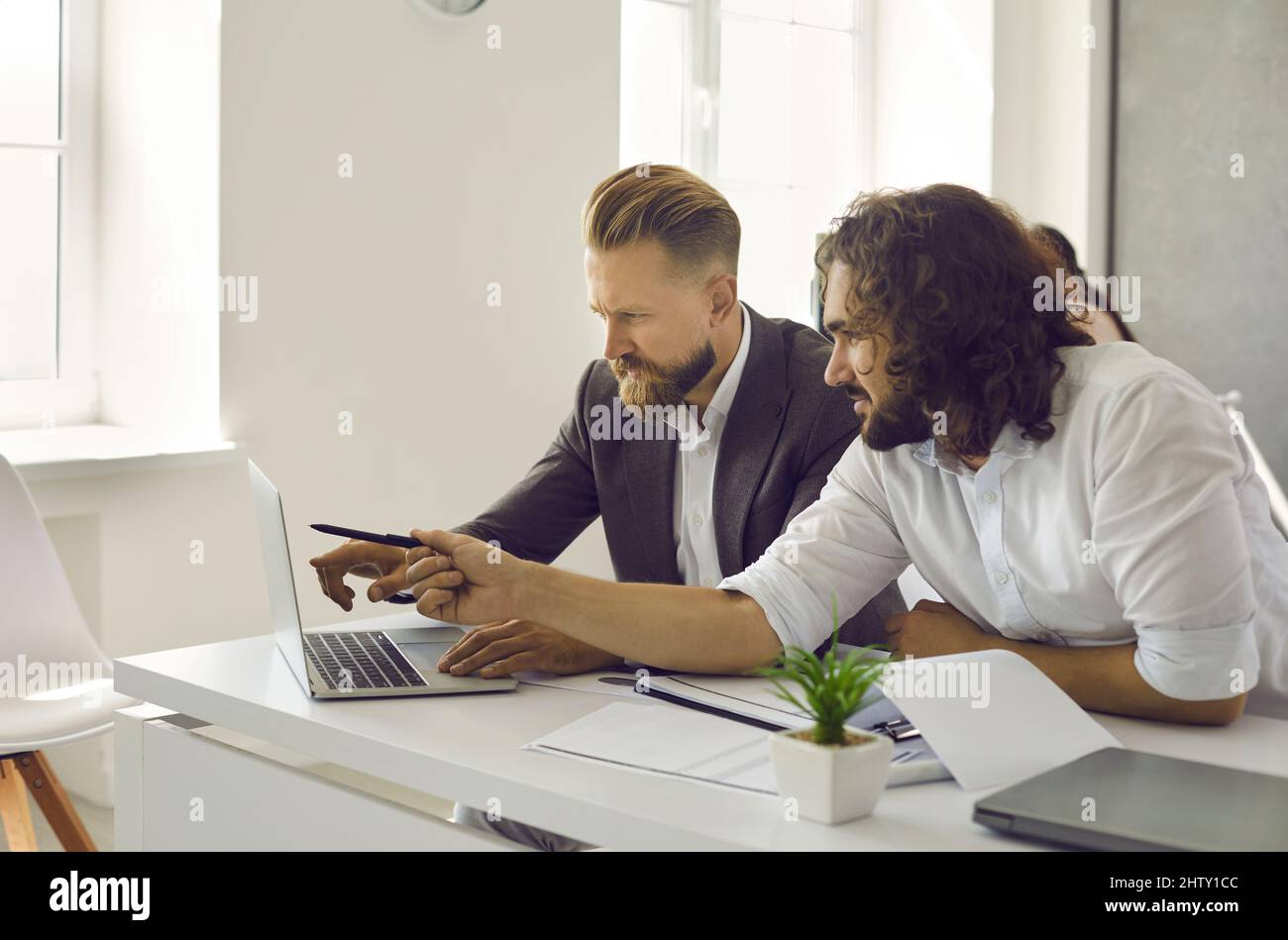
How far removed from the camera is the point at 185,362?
300 cm

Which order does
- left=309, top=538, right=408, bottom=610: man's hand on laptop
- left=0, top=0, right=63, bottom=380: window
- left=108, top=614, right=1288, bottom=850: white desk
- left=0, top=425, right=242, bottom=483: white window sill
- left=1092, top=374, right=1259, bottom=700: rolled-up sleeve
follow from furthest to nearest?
left=0, top=0, right=63, bottom=380: window
left=0, top=425, right=242, bottom=483: white window sill
left=309, top=538, right=408, bottom=610: man's hand on laptop
left=1092, top=374, right=1259, bottom=700: rolled-up sleeve
left=108, top=614, right=1288, bottom=850: white desk

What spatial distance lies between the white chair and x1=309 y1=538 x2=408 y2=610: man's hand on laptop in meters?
0.62

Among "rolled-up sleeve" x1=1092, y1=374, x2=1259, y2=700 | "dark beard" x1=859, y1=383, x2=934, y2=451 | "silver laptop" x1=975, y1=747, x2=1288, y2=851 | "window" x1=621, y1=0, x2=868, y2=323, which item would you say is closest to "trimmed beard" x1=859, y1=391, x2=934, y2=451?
"dark beard" x1=859, y1=383, x2=934, y2=451

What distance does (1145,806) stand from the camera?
0.95 meters

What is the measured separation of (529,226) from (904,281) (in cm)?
221

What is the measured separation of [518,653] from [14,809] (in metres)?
1.14

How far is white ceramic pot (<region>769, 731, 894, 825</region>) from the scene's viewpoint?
97cm

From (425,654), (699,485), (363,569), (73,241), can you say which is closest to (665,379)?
(699,485)

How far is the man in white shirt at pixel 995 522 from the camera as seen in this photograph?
4.08 feet

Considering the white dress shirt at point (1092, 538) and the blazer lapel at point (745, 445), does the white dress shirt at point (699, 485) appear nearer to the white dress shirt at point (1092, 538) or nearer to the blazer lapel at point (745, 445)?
the blazer lapel at point (745, 445)

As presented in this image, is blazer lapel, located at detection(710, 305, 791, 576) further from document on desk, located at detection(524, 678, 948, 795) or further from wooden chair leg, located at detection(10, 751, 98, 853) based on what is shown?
wooden chair leg, located at detection(10, 751, 98, 853)

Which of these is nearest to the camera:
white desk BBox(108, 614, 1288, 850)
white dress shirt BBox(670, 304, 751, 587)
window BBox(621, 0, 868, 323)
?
white desk BBox(108, 614, 1288, 850)

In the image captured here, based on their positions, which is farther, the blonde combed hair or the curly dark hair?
the blonde combed hair

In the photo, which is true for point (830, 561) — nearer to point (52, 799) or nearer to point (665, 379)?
point (665, 379)
